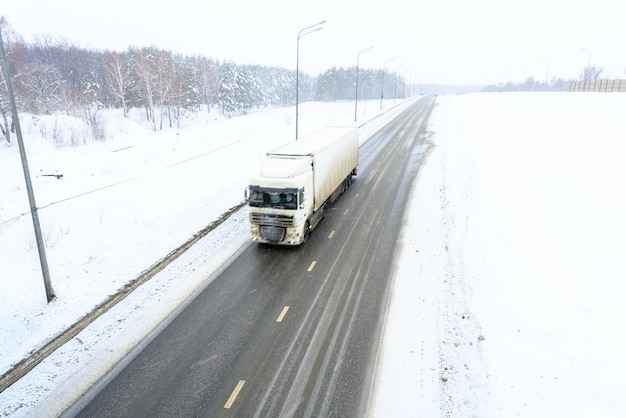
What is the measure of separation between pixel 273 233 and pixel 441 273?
241 inches

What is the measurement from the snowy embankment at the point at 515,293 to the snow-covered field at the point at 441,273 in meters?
0.04

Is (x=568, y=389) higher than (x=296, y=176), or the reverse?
(x=296, y=176)

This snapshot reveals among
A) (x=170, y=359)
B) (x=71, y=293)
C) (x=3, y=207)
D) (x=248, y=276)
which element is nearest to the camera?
(x=170, y=359)

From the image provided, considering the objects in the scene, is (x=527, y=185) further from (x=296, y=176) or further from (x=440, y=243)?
(x=296, y=176)

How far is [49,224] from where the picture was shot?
1576cm

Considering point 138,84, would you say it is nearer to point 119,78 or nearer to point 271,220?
point 119,78

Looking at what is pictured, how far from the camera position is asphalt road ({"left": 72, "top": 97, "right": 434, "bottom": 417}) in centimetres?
A: 770

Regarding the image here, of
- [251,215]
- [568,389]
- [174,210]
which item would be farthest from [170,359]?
[174,210]

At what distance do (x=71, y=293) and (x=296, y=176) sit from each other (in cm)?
811

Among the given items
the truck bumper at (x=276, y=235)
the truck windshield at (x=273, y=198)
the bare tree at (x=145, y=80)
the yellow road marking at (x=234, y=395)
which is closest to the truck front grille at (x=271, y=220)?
the truck bumper at (x=276, y=235)

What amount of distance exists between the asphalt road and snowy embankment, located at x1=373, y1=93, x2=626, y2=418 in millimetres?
815

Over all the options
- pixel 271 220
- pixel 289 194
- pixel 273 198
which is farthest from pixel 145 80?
pixel 289 194

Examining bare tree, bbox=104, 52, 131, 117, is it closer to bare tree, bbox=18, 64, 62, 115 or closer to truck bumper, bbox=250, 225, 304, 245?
bare tree, bbox=18, 64, 62, 115

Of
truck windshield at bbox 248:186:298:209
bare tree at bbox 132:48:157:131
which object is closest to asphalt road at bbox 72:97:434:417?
truck windshield at bbox 248:186:298:209
